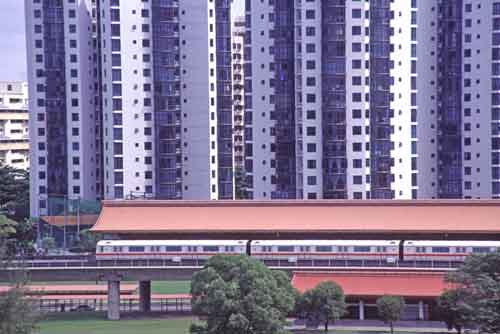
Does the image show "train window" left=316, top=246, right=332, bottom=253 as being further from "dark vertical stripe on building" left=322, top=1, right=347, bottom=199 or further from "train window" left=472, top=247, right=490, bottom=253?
"dark vertical stripe on building" left=322, top=1, right=347, bottom=199

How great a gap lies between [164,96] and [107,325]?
105ft

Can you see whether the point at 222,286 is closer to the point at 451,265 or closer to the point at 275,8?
the point at 451,265

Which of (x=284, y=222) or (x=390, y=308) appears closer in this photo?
(x=390, y=308)

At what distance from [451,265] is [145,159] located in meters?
35.0

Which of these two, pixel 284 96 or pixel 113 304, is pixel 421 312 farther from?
pixel 284 96

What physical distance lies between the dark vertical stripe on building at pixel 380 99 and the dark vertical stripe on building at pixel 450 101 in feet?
30.6

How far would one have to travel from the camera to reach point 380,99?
8081 centimetres

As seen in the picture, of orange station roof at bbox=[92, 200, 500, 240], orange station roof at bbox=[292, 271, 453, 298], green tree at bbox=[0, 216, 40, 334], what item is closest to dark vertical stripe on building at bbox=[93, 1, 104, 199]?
orange station roof at bbox=[92, 200, 500, 240]

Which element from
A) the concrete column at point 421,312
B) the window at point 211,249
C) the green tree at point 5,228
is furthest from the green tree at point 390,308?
the green tree at point 5,228

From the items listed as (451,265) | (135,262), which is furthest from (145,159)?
(451,265)

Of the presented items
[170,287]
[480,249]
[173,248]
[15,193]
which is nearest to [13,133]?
[15,193]

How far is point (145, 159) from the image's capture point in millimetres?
85688

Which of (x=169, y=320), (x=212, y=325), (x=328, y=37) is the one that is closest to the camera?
(x=212, y=325)

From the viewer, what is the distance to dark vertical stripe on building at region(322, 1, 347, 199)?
79625 millimetres
